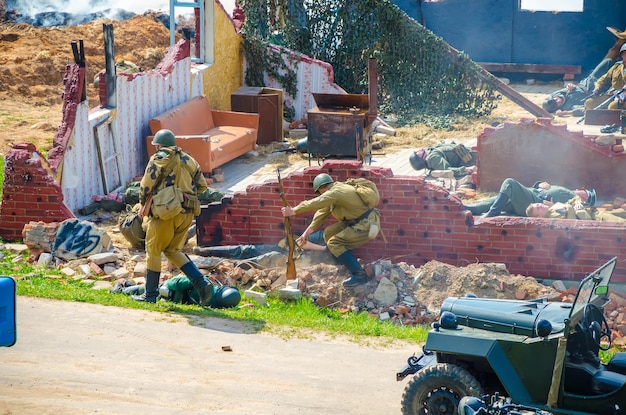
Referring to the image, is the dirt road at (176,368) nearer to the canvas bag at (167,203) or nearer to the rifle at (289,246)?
the canvas bag at (167,203)

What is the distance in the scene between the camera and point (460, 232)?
38.8ft

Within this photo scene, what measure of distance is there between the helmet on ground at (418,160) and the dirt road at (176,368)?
7.79m

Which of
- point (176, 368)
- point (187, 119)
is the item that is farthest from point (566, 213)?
point (187, 119)

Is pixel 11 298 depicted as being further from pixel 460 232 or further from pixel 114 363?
pixel 460 232

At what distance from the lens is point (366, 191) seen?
11055 mm

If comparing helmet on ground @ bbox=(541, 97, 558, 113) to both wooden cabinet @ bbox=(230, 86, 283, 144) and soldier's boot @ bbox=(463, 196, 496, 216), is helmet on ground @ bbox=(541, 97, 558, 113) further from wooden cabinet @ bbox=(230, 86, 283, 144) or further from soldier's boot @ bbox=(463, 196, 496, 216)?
soldier's boot @ bbox=(463, 196, 496, 216)

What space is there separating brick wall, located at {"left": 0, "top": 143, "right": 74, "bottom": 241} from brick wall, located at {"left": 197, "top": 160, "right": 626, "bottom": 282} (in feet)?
6.43

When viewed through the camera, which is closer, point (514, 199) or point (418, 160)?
point (514, 199)

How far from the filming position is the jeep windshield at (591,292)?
670 cm

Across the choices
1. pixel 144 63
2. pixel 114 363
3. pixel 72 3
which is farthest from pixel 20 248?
pixel 72 3

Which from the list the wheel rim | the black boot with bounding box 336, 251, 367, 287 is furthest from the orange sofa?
the wheel rim

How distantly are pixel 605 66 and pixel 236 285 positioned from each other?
14.4 metres

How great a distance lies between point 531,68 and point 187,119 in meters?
11.5

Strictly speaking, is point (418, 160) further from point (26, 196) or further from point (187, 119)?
point (26, 196)
